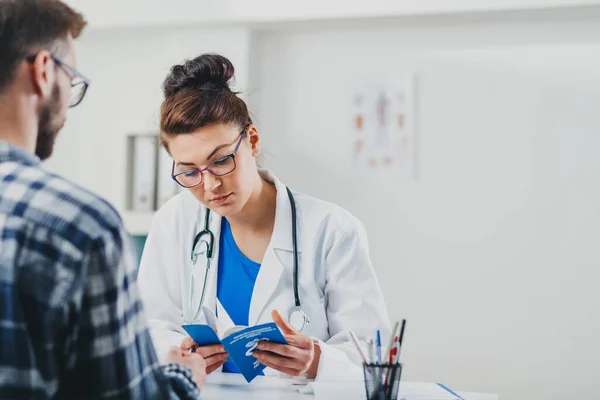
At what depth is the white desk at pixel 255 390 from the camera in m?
1.48

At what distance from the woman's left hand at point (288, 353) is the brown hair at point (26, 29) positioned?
0.79 meters

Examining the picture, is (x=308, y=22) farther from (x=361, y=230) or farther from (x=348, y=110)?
(x=361, y=230)

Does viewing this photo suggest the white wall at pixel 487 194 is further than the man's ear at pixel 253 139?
Yes

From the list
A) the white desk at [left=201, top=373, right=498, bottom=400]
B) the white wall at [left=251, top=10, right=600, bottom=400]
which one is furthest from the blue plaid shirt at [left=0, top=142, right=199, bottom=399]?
the white wall at [left=251, top=10, right=600, bottom=400]

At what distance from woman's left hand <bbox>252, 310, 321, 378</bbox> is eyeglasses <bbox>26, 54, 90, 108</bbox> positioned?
666 millimetres

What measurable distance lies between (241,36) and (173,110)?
160cm

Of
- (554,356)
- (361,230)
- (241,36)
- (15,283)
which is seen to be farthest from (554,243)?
(15,283)

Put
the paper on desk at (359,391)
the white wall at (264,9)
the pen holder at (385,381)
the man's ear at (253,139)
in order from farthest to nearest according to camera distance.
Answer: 1. the white wall at (264,9)
2. the man's ear at (253,139)
3. the paper on desk at (359,391)
4. the pen holder at (385,381)

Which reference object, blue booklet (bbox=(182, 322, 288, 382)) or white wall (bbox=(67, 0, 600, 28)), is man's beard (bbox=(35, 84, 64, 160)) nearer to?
blue booklet (bbox=(182, 322, 288, 382))

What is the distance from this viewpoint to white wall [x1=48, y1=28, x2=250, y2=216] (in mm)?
3529

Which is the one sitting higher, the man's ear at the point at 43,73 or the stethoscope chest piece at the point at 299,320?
the man's ear at the point at 43,73

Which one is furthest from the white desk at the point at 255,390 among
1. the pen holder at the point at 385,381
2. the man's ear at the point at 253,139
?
the man's ear at the point at 253,139

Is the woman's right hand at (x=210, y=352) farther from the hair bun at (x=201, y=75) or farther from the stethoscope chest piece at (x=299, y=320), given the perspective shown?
the hair bun at (x=201, y=75)

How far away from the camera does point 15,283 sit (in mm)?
817
